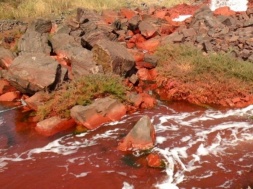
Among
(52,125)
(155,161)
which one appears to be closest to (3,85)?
(52,125)

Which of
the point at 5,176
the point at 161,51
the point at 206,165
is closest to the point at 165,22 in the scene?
the point at 161,51

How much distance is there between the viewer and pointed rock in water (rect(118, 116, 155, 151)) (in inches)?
334

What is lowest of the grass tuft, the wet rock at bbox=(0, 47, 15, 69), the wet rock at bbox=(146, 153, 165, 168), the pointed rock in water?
the wet rock at bbox=(146, 153, 165, 168)

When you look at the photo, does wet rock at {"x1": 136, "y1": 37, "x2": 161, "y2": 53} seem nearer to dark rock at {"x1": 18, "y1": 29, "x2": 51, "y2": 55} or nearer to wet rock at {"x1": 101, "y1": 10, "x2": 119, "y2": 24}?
A: wet rock at {"x1": 101, "y1": 10, "x2": 119, "y2": 24}

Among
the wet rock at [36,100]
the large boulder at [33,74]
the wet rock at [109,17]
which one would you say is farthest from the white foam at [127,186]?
the wet rock at [109,17]

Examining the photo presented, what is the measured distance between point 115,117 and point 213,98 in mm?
3436

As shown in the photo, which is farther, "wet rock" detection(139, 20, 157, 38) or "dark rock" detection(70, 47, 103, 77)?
"wet rock" detection(139, 20, 157, 38)

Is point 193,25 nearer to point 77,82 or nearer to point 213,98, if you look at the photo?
point 213,98

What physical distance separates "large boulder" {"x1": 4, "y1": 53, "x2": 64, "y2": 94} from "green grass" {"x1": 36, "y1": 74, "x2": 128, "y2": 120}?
43 cm

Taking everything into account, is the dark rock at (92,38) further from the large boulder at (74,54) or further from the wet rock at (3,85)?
the wet rock at (3,85)

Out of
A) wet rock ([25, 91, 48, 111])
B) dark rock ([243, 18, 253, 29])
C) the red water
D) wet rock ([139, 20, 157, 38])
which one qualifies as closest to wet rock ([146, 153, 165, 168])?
the red water

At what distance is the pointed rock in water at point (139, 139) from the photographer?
8.48 meters

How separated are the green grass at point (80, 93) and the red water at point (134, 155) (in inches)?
31.7

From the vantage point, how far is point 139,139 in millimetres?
8508
